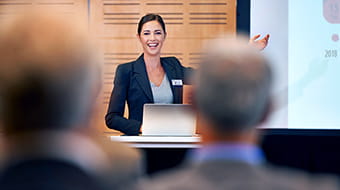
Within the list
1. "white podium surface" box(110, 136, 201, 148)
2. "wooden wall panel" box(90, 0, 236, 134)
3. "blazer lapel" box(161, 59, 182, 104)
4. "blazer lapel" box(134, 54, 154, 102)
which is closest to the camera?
"white podium surface" box(110, 136, 201, 148)

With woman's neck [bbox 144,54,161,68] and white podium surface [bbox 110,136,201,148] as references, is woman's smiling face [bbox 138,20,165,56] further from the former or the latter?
white podium surface [bbox 110,136,201,148]

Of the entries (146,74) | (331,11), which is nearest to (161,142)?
(146,74)

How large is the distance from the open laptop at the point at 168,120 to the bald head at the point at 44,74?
256 centimetres

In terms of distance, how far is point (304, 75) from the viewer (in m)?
4.72

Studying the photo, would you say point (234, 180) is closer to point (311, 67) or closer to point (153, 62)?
point (153, 62)

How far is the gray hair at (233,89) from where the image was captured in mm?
897

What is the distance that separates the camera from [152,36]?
14.8 ft

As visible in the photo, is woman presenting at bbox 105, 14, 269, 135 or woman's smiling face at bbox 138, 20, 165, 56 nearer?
woman presenting at bbox 105, 14, 269, 135

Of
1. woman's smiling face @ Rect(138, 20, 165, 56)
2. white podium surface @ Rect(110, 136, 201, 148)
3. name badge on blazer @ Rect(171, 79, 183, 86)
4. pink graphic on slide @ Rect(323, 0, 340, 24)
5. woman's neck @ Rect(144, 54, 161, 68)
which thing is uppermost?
pink graphic on slide @ Rect(323, 0, 340, 24)

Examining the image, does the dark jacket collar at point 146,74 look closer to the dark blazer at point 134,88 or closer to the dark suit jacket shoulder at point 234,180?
the dark blazer at point 134,88

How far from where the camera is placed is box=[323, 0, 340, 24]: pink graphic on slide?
15.5 ft

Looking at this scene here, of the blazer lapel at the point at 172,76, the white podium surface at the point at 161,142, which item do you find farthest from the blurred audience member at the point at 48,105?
the blazer lapel at the point at 172,76

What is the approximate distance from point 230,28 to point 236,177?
4920mm

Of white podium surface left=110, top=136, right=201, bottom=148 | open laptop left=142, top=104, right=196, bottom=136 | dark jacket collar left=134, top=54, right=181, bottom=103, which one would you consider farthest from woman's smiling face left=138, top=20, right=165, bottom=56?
white podium surface left=110, top=136, right=201, bottom=148
